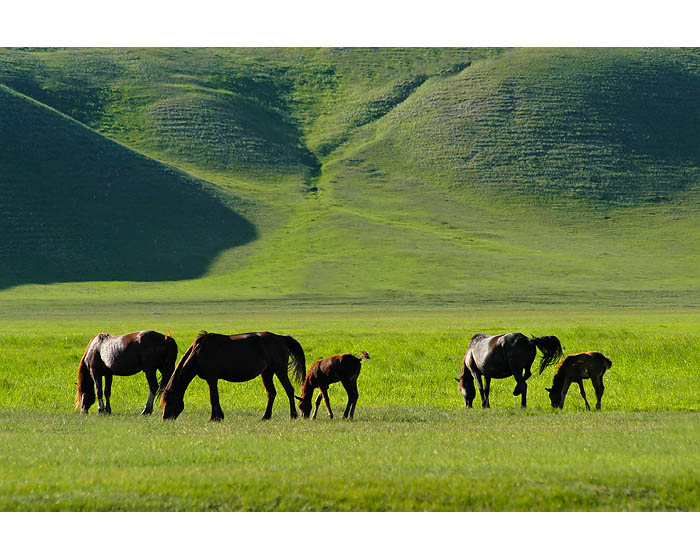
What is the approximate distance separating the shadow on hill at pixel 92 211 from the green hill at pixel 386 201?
36 centimetres

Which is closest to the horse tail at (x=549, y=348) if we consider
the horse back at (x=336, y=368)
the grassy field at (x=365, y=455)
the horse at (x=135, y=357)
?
the grassy field at (x=365, y=455)

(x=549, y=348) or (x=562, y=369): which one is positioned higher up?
(x=549, y=348)

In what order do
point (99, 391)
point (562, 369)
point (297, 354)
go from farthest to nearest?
point (562, 369) → point (99, 391) → point (297, 354)

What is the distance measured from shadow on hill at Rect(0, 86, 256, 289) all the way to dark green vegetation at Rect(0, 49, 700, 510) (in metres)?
0.43

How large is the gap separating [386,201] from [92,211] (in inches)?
2016

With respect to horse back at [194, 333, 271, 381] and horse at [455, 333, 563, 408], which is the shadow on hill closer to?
horse at [455, 333, 563, 408]

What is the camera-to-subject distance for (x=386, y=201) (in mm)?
159250

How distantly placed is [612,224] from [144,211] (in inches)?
2967

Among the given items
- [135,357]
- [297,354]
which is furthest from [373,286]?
[297,354]

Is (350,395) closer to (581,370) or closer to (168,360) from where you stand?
(168,360)

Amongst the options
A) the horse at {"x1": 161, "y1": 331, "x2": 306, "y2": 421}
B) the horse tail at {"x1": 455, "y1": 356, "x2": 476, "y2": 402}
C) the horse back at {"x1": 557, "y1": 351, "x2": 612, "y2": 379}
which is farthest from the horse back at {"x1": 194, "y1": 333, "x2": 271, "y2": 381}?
the horse back at {"x1": 557, "y1": 351, "x2": 612, "y2": 379}

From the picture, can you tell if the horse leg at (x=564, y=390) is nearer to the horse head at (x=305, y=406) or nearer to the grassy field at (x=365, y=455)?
the grassy field at (x=365, y=455)

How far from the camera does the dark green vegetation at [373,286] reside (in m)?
11.9

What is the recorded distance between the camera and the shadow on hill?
119375 mm
